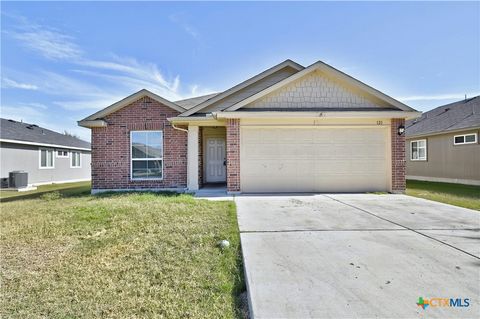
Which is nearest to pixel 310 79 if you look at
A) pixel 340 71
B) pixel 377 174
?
pixel 340 71

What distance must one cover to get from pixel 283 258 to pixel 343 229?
6.50ft

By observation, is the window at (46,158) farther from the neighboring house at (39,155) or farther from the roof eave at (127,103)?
the roof eave at (127,103)

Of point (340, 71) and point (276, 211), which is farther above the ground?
point (340, 71)

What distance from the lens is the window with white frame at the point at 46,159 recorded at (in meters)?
17.7

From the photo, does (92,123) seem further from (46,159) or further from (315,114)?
(46,159)

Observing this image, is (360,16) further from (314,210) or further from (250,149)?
(314,210)

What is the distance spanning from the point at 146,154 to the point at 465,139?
1667 cm

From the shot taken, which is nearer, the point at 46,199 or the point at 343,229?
the point at 343,229

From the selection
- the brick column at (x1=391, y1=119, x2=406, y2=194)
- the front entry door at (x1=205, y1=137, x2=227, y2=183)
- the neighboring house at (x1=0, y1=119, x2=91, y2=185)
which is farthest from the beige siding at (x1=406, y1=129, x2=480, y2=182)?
the neighboring house at (x1=0, y1=119, x2=91, y2=185)

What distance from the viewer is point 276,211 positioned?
21.4ft

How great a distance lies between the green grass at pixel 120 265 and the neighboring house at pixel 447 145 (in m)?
14.4

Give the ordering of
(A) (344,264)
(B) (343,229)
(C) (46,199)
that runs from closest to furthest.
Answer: (A) (344,264), (B) (343,229), (C) (46,199)

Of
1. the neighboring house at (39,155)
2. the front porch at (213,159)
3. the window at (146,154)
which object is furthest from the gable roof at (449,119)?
the neighboring house at (39,155)

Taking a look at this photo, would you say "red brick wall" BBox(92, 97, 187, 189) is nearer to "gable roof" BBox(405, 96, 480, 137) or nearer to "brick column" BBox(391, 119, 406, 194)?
"brick column" BBox(391, 119, 406, 194)
